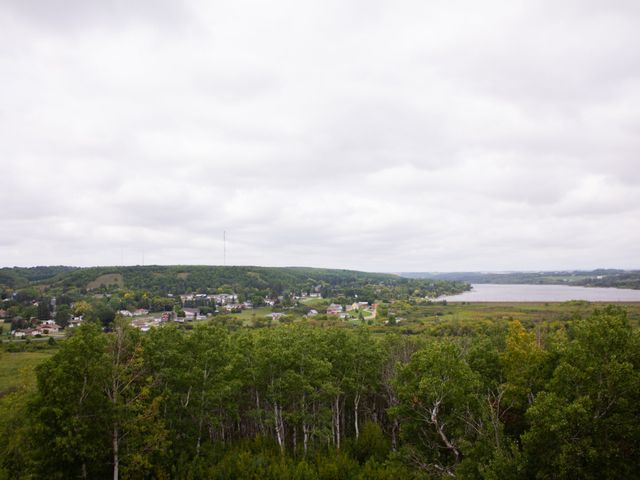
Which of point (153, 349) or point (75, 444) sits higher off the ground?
point (153, 349)

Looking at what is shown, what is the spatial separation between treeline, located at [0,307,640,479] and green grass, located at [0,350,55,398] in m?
3.06

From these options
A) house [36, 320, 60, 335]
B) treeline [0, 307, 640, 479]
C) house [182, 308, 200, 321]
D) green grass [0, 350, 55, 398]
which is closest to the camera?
treeline [0, 307, 640, 479]

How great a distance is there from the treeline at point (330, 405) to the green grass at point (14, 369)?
3.06 metres

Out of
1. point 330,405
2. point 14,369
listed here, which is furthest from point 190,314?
point 330,405

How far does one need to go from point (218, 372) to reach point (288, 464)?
34.6ft

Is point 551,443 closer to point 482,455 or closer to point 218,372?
point 482,455

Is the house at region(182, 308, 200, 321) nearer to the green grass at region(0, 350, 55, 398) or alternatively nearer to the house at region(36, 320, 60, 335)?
the house at region(36, 320, 60, 335)

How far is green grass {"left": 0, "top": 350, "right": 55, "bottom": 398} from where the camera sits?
3591 centimetres

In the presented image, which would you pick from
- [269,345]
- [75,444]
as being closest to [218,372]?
[269,345]

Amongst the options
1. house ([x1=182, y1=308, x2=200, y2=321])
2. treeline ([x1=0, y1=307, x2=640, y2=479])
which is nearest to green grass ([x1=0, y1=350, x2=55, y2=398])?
treeline ([x1=0, y1=307, x2=640, y2=479])

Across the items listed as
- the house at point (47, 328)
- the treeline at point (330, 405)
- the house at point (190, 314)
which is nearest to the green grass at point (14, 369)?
the treeline at point (330, 405)

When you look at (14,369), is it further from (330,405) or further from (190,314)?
(190,314)

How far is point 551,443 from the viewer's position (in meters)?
20.1

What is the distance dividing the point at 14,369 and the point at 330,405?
61.7 m
